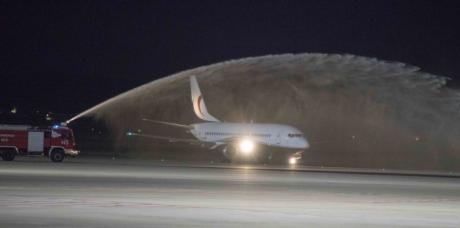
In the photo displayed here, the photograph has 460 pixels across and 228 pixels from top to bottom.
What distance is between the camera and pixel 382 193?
3975 cm

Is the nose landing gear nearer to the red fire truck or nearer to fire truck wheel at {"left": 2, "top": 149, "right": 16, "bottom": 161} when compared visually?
the red fire truck

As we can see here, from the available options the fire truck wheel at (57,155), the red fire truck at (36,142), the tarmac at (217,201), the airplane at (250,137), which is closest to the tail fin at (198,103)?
the airplane at (250,137)

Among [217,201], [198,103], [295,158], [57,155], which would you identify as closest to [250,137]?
[295,158]

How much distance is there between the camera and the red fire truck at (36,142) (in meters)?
69.2

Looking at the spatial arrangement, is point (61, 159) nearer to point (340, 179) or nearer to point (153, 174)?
point (153, 174)

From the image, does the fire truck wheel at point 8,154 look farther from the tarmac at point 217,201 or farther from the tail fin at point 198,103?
the tail fin at point 198,103

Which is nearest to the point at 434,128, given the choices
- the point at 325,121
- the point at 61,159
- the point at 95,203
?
the point at 325,121

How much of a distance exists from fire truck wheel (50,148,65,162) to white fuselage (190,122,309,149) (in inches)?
693

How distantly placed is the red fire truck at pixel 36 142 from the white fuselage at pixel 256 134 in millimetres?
16770

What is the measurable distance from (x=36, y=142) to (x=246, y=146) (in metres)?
20.5

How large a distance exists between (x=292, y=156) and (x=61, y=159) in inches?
946

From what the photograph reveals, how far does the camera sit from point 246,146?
80.3 meters

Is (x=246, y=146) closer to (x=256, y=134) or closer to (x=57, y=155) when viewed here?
(x=256, y=134)

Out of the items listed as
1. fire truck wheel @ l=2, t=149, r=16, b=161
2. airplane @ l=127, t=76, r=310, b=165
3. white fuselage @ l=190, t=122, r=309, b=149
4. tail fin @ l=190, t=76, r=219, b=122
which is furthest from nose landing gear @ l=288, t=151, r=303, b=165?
fire truck wheel @ l=2, t=149, r=16, b=161
